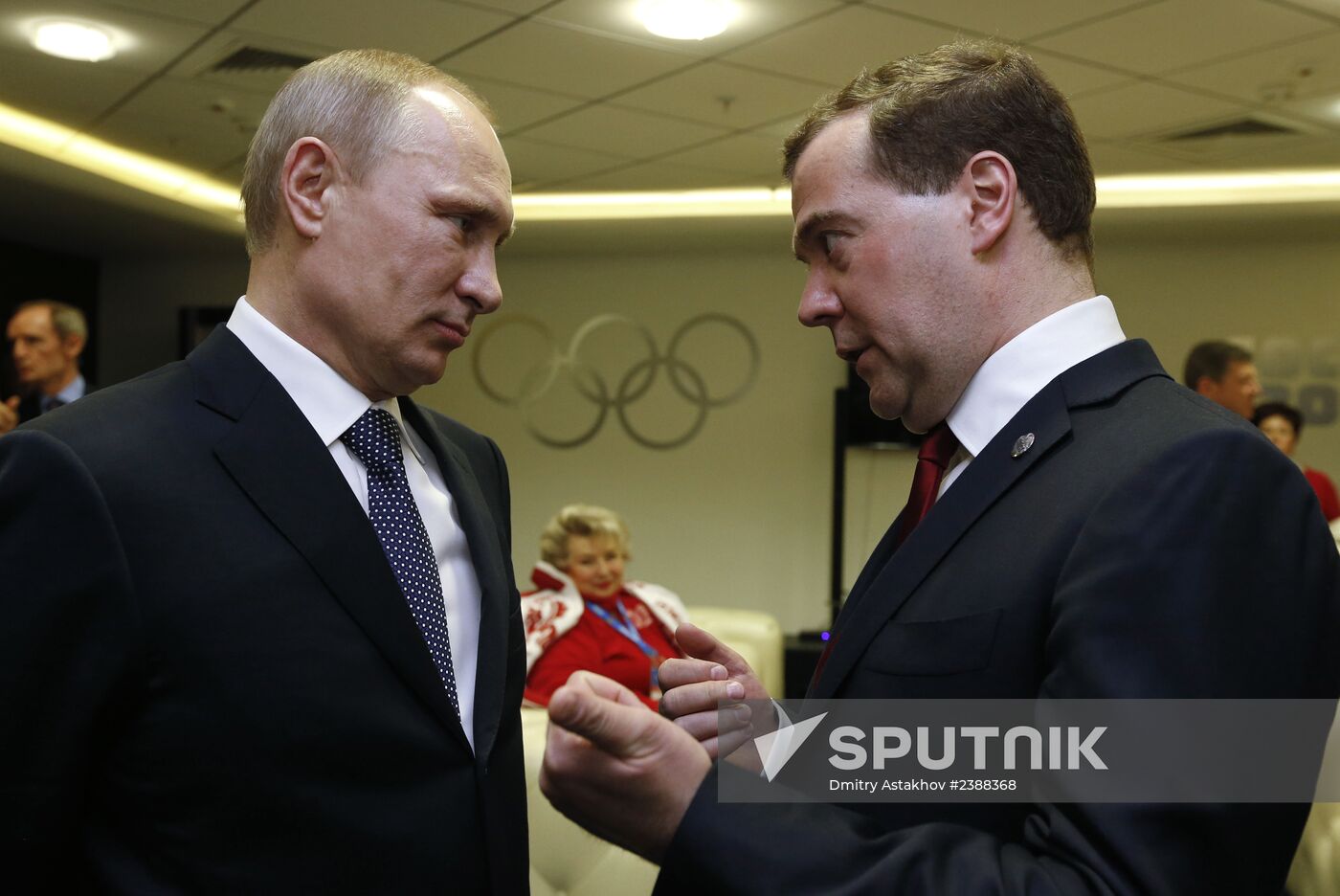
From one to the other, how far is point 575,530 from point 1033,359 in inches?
160

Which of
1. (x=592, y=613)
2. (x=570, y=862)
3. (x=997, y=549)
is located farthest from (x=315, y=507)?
(x=592, y=613)

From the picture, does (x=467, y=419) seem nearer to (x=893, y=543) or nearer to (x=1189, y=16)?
(x=1189, y=16)

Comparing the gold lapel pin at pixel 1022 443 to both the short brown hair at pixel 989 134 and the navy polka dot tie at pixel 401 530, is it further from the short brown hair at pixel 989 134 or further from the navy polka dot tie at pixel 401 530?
the navy polka dot tie at pixel 401 530

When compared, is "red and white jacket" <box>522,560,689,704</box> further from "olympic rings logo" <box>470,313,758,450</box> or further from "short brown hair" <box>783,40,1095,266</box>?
"short brown hair" <box>783,40,1095,266</box>

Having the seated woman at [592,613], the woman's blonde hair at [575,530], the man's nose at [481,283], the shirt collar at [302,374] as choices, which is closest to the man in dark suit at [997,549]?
the man's nose at [481,283]

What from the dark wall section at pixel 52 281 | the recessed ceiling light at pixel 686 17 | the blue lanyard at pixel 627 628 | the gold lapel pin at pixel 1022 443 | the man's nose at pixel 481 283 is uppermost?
the recessed ceiling light at pixel 686 17

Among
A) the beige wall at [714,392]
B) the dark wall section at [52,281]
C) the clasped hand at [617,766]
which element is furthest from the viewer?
the dark wall section at [52,281]

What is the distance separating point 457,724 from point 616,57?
3.67 meters

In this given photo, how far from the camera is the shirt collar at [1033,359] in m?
1.18

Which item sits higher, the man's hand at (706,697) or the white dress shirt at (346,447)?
the white dress shirt at (346,447)

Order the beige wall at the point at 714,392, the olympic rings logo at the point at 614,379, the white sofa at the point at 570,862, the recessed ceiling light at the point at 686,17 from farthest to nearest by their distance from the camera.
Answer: the olympic rings logo at the point at 614,379, the beige wall at the point at 714,392, the recessed ceiling light at the point at 686,17, the white sofa at the point at 570,862

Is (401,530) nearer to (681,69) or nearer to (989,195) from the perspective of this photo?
(989,195)

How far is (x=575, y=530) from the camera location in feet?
16.9

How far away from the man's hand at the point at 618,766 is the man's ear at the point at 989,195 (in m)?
0.64
